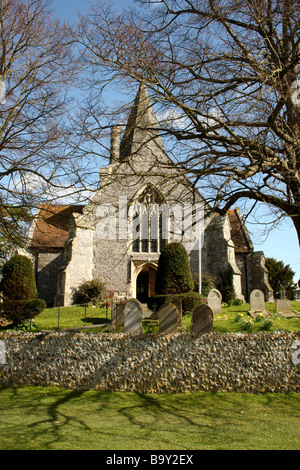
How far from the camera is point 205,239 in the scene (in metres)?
23.4

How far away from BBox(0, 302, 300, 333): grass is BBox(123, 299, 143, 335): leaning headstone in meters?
2.39

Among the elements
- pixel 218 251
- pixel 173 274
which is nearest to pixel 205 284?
pixel 218 251

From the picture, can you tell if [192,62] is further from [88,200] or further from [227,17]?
[88,200]

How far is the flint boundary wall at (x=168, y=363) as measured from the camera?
27.2 ft

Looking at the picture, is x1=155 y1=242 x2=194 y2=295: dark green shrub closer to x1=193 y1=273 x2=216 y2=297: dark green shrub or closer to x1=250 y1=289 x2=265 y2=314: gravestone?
x1=250 y1=289 x2=265 y2=314: gravestone

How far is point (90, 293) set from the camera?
69.2 feet

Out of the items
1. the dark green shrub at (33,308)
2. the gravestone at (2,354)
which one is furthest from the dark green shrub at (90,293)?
the gravestone at (2,354)

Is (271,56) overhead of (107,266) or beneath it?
overhead

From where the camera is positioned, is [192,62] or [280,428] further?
[192,62]

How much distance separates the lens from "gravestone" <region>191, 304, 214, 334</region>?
30.1ft

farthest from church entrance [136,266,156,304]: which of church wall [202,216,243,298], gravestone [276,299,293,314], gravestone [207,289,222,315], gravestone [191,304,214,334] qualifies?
gravestone [191,304,214,334]

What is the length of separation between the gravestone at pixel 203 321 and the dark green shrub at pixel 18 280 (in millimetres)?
9877
